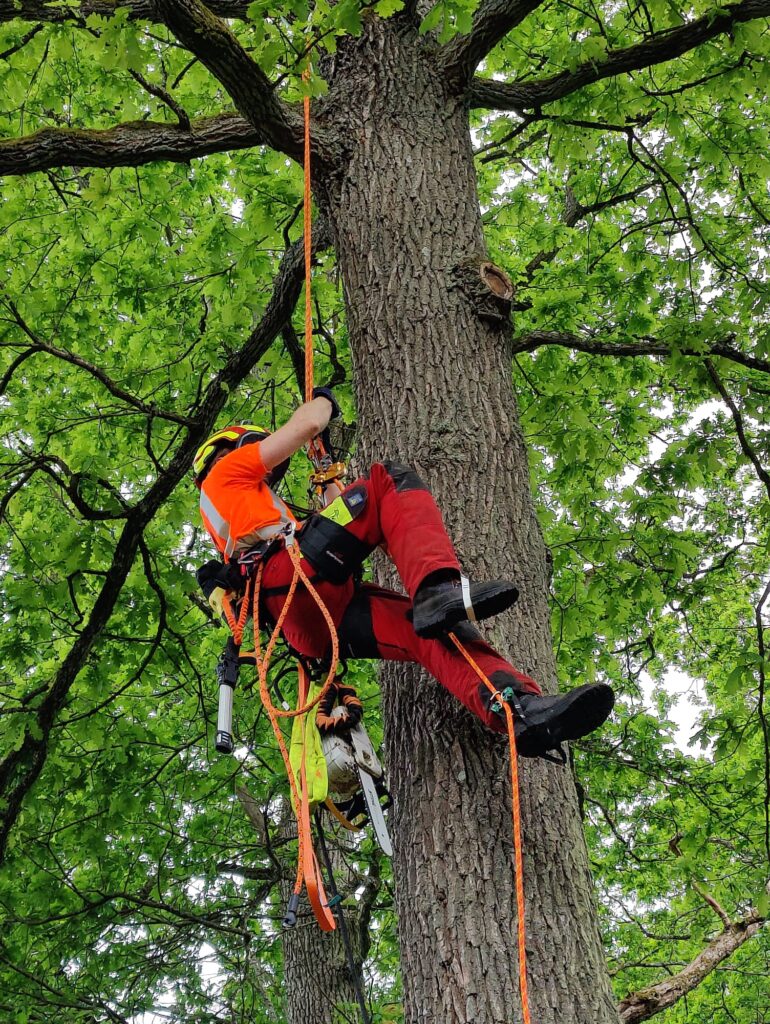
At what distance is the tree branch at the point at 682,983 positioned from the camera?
17.3ft

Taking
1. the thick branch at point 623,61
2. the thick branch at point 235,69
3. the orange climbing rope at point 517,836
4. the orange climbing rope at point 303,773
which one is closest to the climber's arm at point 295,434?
the orange climbing rope at point 303,773

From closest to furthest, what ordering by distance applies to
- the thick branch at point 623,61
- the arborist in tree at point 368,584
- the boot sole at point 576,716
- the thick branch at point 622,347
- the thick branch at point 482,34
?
the boot sole at point 576,716 → the arborist in tree at point 368,584 → the thick branch at point 482,34 → the thick branch at point 623,61 → the thick branch at point 622,347

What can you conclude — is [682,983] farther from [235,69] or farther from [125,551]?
[235,69]

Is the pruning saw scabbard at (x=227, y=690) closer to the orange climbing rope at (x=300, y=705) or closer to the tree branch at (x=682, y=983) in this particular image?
the orange climbing rope at (x=300, y=705)

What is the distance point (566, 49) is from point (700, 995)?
40.3 feet

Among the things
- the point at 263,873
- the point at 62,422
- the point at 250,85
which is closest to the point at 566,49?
the point at 250,85

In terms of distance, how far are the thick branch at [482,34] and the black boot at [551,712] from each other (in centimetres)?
303

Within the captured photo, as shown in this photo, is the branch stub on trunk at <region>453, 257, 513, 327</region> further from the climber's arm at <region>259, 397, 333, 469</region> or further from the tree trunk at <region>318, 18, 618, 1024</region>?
the climber's arm at <region>259, 397, 333, 469</region>

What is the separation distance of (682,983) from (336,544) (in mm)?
3978

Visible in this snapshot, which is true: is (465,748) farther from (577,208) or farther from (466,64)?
(577,208)

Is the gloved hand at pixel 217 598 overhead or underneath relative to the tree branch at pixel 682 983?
overhead

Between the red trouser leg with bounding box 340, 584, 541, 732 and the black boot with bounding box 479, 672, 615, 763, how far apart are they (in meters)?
0.06

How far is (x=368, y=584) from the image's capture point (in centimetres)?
350

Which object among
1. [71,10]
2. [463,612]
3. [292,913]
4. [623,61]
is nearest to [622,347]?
[623,61]
